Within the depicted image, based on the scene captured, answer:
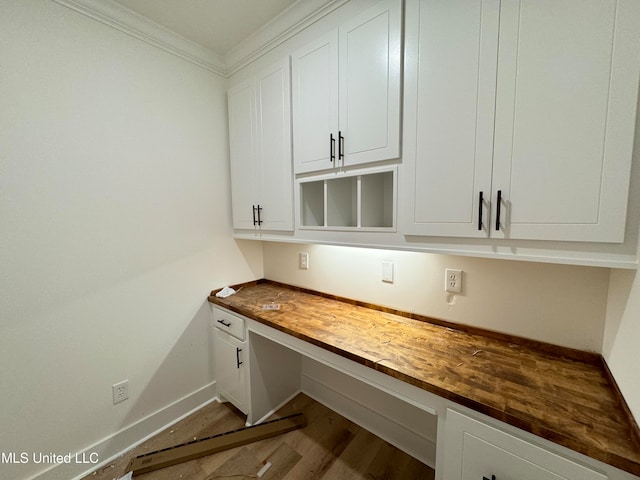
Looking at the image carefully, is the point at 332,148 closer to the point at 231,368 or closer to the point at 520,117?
the point at 520,117

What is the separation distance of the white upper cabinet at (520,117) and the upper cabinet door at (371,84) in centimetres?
6

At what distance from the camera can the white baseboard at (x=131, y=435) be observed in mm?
1345

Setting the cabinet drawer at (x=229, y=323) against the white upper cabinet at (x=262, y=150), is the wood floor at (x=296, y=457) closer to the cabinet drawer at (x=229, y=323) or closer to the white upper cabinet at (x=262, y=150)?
the cabinet drawer at (x=229, y=323)

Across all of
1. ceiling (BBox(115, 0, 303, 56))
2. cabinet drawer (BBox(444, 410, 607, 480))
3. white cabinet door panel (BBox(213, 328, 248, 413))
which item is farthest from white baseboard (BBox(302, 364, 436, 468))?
ceiling (BBox(115, 0, 303, 56))

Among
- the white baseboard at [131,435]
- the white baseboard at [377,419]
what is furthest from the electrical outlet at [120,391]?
the white baseboard at [377,419]

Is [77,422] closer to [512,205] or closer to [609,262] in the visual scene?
[512,205]

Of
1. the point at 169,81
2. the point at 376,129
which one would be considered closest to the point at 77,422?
the point at 169,81

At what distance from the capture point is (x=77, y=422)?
1.39 meters

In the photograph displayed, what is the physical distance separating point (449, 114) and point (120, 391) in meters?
2.34

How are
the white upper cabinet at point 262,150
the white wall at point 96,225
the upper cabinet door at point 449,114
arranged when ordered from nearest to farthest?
the upper cabinet door at point 449,114, the white wall at point 96,225, the white upper cabinet at point 262,150

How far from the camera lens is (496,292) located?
1.19m

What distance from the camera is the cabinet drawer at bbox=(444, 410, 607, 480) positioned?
0.69 metres

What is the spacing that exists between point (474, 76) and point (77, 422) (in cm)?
258

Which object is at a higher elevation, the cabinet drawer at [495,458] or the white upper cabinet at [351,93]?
the white upper cabinet at [351,93]
